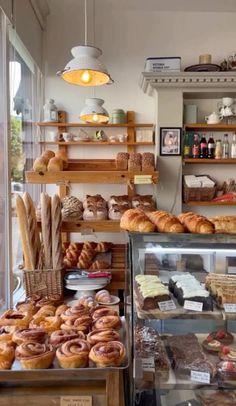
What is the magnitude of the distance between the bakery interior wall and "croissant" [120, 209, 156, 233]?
6.89 ft

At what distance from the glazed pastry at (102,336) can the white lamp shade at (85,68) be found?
1255 millimetres

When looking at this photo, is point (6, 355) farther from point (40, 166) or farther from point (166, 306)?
point (40, 166)

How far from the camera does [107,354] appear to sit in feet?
4.17

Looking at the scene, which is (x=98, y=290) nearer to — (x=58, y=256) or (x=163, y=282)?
(x=58, y=256)

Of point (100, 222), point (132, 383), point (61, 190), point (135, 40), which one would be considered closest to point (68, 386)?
point (132, 383)

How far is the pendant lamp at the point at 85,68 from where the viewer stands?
6.05 feet

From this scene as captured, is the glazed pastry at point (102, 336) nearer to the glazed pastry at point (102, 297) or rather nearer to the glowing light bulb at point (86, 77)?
the glazed pastry at point (102, 297)

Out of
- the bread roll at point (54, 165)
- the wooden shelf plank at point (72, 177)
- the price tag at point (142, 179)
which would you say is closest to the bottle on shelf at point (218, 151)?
the price tag at point (142, 179)

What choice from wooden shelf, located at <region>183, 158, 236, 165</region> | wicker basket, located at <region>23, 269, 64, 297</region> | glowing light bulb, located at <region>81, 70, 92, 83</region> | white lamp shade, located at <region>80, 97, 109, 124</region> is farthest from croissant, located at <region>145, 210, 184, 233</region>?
wooden shelf, located at <region>183, 158, 236, 165</region>

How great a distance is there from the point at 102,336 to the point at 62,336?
16cm

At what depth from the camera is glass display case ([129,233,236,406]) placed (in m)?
1.40

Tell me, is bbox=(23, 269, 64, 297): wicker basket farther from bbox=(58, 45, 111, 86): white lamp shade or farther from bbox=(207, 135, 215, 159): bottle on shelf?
bbox=(207, 135, 215, 159): bottle on shelf

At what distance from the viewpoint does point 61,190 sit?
3744 mm

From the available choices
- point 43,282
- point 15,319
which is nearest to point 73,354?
point 15,319
